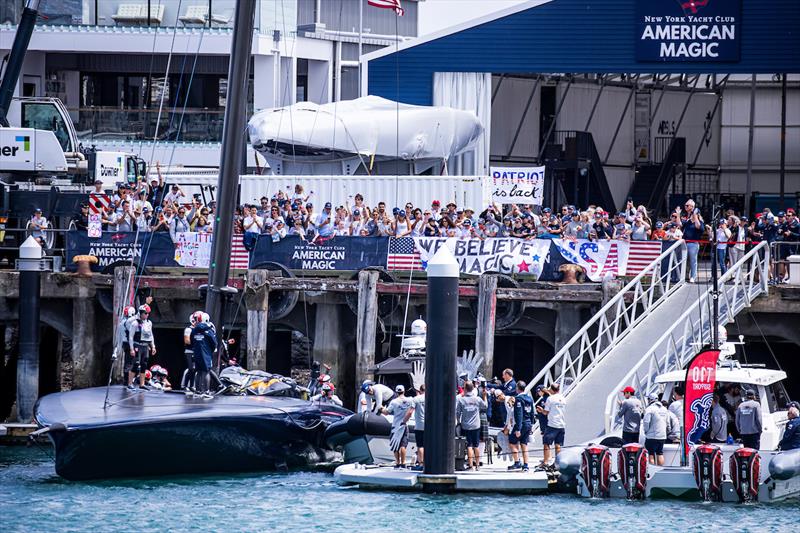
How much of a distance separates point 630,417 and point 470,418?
2.34 meters

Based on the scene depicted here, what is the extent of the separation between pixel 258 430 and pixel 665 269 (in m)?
9.59

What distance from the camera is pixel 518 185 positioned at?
34406mm

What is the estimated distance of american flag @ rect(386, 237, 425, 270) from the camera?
31.6 metres

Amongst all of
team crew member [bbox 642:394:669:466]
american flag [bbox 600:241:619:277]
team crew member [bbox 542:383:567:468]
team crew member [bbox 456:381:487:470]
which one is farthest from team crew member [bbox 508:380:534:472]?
american flag [bbox 600:241:619:277]

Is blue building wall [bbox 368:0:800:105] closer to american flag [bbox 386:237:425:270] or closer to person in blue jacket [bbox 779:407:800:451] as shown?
american flag [bbox 386:237:425:270]

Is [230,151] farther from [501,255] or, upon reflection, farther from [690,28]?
[690,28]

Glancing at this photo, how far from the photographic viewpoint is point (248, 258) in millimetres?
32594

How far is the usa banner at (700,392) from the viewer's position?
77.5 feet

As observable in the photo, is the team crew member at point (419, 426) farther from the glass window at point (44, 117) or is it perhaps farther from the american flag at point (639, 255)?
the glass window at point (44, 117)

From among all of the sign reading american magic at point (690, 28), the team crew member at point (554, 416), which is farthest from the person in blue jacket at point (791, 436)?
the sign reading american magic at point (690, 28)

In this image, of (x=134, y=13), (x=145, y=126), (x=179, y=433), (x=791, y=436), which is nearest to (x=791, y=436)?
(x=791, y=436)

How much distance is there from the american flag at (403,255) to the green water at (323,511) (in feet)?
25.6

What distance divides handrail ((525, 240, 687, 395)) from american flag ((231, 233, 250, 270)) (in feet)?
21.7

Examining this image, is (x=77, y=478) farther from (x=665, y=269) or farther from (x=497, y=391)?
Answer: (x=665, y=269)
